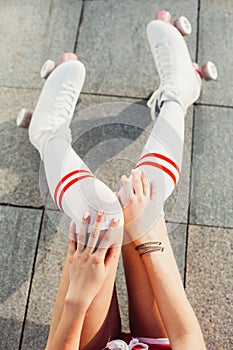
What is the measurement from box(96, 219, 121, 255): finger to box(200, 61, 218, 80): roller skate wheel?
0.89 meters

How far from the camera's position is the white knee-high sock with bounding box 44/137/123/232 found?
4.77 feet

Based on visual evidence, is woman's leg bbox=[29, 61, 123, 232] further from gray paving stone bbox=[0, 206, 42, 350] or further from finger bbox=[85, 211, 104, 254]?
gray paving stone bbox=[0, 206, 42, 350]

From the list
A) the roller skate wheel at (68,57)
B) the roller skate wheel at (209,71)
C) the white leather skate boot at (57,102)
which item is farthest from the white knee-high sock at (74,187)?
the roller skate wheel at (209,71)

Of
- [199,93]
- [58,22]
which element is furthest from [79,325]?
[58,22]

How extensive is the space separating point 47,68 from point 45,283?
88 cm

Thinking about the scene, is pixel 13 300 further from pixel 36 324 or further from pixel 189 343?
pixel 189 343

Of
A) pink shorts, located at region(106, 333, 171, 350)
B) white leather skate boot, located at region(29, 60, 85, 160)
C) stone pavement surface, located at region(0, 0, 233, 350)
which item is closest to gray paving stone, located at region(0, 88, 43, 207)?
stone pavement surface, located at region(0, 0, 233, 350)

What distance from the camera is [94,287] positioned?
1276mm

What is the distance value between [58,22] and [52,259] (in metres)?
1.10

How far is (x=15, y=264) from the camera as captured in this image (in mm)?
1827

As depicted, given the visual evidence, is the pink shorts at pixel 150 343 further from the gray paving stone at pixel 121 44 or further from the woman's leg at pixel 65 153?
the gray paving stone at pixel 121 44

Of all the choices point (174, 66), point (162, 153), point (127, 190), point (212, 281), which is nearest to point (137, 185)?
point (127, 190)

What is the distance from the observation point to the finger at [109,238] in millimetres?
1312

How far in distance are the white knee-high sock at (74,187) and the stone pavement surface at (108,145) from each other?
0.23m
